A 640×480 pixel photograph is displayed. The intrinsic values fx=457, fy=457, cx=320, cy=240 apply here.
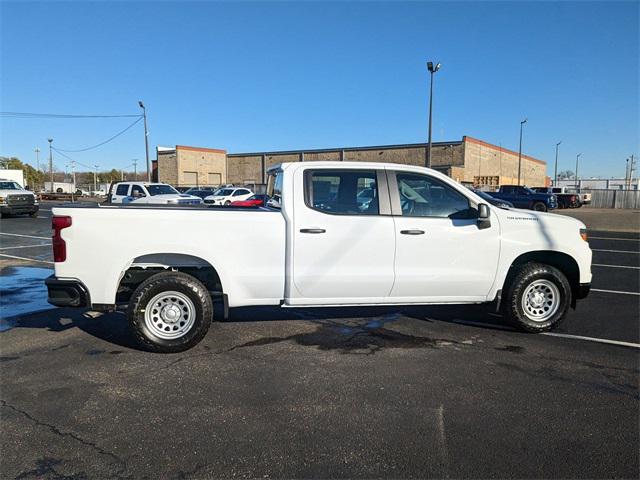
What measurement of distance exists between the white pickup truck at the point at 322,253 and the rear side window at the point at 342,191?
1cm

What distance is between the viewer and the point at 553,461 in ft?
9.55

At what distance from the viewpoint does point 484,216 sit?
5023 mm

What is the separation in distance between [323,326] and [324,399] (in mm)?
2006

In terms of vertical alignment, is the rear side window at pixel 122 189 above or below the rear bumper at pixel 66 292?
above

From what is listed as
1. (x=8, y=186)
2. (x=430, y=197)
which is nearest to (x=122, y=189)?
(x=8, y=186)

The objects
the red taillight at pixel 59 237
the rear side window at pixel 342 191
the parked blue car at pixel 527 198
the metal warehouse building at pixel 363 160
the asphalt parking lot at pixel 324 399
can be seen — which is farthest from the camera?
the metal warehouse building at pixel 363 160

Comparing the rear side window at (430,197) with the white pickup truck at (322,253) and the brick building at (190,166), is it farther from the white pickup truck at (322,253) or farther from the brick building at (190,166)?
the brick building at (190,166)

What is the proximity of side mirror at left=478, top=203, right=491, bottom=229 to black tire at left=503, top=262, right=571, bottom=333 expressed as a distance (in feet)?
2.54

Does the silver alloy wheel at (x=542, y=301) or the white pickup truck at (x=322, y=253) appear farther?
the silver alloy wheel at (x=542, y=301)

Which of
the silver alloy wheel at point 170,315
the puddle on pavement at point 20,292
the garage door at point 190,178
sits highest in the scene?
the garage door at point 190,178

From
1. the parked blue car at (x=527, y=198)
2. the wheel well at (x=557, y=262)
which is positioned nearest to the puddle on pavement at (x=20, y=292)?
the wheel well at (x=557, y=262)

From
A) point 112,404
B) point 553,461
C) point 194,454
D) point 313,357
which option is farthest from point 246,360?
point 553,461

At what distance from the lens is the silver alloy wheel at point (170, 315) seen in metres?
4.70

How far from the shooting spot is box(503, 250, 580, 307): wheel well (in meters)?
5.50
